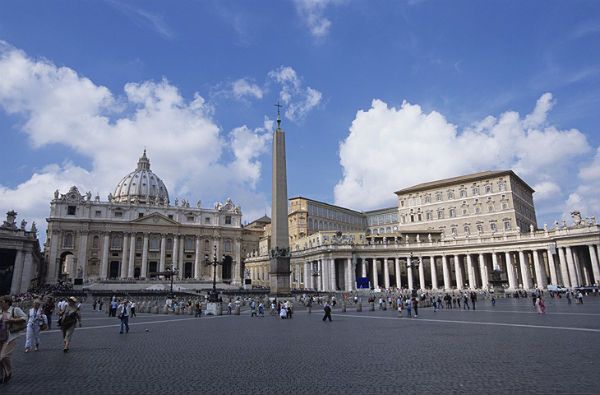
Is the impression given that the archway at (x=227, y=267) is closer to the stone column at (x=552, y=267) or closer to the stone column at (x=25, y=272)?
the stone column at (x=25, y=272)

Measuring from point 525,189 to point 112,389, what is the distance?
7293cm

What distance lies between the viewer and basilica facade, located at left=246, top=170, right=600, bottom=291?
48.2 metres

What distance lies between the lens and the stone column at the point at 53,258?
72.0 meters

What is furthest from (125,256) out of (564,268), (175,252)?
(564,268)

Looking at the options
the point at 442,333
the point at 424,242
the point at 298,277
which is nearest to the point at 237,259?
the point at 298,277

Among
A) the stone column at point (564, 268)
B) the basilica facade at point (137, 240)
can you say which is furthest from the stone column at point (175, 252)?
the stone column at point (564, 268)

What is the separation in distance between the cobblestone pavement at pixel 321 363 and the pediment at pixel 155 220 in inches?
2804

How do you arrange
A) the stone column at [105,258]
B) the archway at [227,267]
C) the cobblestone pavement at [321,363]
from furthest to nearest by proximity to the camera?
the archway at [227,267], the stone column at [105,258], the cobblestone pavement at [321,363]

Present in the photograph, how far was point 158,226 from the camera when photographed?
8250 cm

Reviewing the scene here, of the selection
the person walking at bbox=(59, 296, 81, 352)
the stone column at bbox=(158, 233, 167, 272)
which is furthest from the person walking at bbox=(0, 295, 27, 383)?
the stone column at bbox=(158, 233, 167, 272)

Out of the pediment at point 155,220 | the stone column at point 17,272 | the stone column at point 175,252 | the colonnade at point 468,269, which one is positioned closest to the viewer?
the stone column at point 17,272

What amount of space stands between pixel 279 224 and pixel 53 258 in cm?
6037

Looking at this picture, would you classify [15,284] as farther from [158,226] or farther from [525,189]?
A: [525,189]

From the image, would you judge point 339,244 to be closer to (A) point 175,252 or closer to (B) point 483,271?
(B) point 483,271
